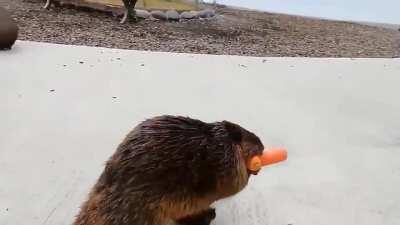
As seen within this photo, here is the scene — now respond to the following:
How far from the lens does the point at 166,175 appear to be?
1686mm

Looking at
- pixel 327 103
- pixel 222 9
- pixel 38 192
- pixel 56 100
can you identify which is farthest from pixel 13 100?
pixel 222 9

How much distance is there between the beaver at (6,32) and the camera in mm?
5066

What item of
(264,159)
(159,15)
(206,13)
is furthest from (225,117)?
(206,13)

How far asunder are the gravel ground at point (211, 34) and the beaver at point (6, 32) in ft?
4.62

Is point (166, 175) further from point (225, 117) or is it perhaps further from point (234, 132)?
point (225, 117)

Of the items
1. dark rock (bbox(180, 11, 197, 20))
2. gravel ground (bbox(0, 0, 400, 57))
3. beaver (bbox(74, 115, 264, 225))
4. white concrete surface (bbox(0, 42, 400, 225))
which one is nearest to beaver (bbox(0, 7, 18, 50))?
white concrete surface (bbox(0, 42, 400, 225))

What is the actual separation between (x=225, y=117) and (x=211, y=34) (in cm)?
522

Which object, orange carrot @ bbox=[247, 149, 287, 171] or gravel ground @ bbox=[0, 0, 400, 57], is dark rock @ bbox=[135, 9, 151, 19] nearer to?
gravel ground @ bbox=[0, 0, 400, 57]

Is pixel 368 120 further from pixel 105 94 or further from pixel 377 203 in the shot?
pixel 105 94

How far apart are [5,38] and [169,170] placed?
3851 millimetres

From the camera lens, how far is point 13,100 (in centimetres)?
367

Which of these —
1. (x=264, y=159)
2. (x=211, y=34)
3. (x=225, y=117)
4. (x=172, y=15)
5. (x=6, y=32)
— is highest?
(x=264, y=159)

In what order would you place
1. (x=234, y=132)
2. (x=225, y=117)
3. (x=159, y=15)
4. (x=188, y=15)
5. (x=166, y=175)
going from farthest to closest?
(x=188, y=15)
(x=159, y=15)
(x=225, y=117)
(x=234, y=132)
(x=166, y=175)

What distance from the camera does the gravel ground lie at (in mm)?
7473
